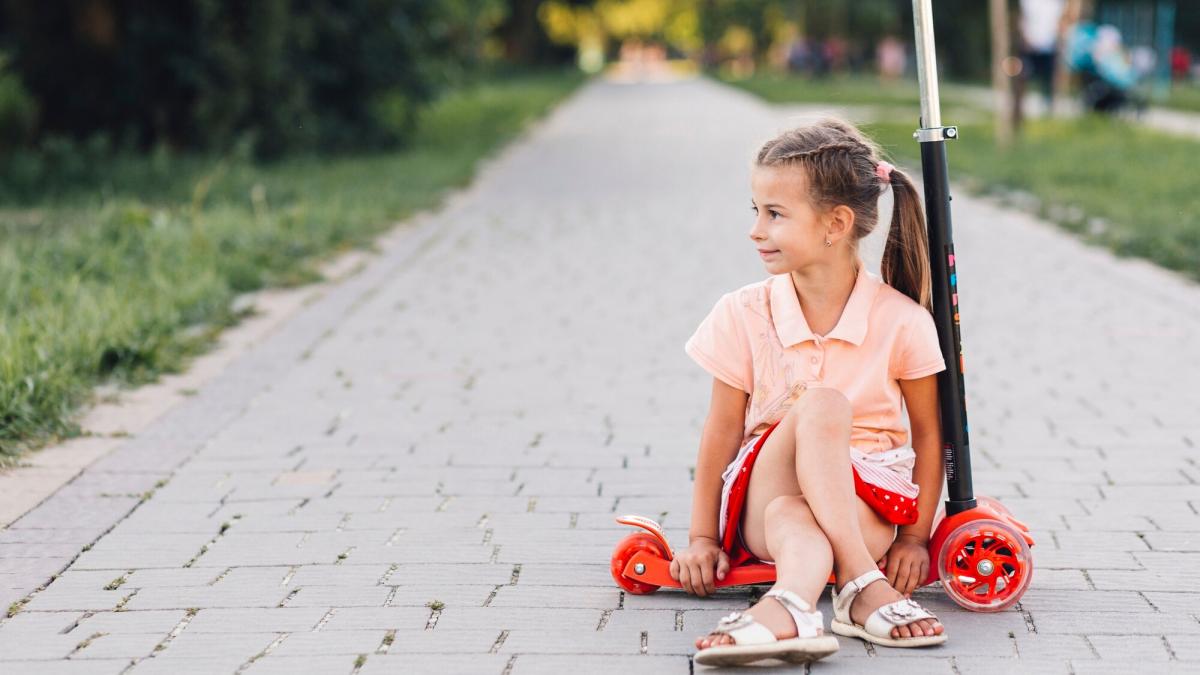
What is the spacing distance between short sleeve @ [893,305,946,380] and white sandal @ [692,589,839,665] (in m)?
0.74

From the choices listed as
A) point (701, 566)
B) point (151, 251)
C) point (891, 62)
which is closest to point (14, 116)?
point (151, 251)

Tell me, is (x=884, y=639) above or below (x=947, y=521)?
below

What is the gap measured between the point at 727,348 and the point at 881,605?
71cm

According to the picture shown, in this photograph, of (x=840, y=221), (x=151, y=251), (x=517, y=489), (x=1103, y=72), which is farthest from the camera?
(x=1103, y=72)

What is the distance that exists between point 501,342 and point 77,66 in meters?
11.0

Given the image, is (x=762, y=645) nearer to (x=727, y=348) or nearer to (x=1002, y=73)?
(x=727, y=348)

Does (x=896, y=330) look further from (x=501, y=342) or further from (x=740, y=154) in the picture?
(x=740, y=154)

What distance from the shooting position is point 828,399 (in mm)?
3328

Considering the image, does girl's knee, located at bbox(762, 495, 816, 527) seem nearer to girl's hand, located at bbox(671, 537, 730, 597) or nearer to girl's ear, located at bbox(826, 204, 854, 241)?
girl's hand, located at bbox(671, 537, 730, 597)

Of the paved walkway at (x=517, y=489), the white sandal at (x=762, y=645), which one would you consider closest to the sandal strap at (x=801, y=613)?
the white sandal at (x=762, y=645)

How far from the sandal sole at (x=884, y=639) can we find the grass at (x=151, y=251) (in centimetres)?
295

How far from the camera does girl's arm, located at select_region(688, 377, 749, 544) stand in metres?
3.63

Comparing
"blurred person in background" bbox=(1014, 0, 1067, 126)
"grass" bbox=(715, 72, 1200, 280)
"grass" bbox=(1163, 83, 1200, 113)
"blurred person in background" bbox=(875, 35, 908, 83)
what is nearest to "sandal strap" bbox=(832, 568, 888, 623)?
"grass" bbox=(715, 72, 1200, 280)

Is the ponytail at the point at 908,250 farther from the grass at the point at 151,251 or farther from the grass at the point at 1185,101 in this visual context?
the grass at the point at 1185,101
